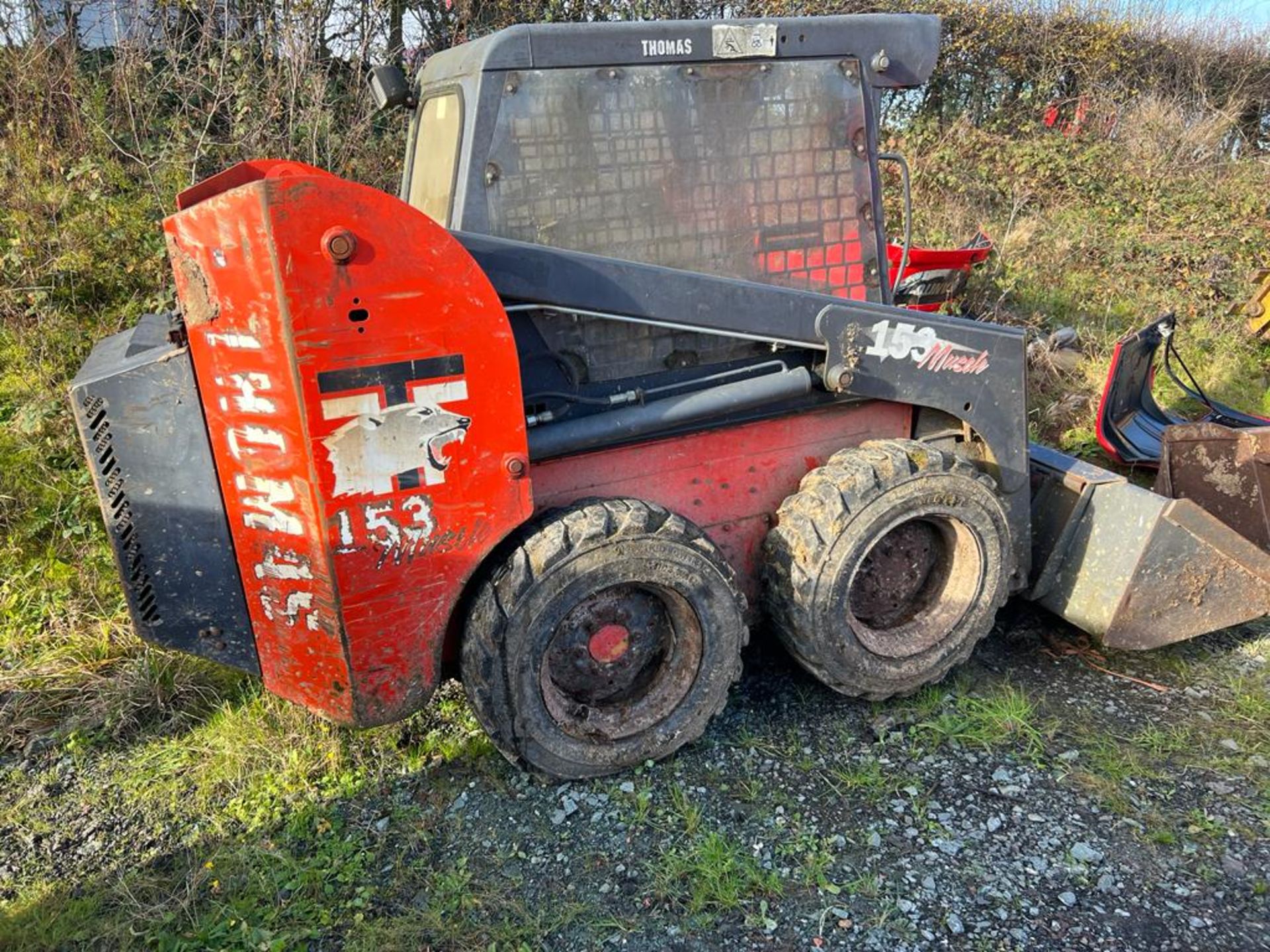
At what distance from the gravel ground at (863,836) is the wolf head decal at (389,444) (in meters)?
1.10

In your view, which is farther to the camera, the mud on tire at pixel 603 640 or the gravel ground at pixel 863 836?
the mud on tire at pixel 603 640

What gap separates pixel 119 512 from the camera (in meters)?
2.58

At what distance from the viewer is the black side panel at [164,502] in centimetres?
249

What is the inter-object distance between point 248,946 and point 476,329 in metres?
1.71

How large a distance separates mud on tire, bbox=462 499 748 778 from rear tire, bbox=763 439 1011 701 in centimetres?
26

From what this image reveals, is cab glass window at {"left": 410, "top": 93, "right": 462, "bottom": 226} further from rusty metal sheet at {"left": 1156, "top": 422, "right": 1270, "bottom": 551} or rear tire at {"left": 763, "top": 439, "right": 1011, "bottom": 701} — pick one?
rusty metal sheet at {"left": 1156, "top": 422, "right": 1270, "bottom": 551}

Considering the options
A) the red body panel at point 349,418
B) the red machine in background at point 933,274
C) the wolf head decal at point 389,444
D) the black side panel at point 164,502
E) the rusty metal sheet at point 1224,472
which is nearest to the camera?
the red body panel at point 349,418

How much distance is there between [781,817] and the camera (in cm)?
279

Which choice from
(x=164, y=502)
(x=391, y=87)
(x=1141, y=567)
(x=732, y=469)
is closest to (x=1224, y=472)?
(x=1141, y=567)

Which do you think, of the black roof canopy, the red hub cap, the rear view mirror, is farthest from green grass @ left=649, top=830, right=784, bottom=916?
the rear view mirror

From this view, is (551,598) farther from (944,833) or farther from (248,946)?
(944,833)

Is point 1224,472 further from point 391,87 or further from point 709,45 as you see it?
point 391,87

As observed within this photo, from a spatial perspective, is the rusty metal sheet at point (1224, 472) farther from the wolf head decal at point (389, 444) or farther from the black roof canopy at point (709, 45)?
the wolf head decal at point (389, 444)

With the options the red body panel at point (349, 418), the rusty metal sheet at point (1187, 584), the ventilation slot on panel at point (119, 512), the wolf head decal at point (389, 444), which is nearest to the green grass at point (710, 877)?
the red body panel at point (349, 418)
